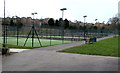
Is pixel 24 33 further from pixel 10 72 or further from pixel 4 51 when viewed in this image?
pixel 10 72

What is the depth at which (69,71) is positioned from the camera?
707cm

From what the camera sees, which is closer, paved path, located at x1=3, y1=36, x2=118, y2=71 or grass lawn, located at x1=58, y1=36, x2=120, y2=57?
paved path, located at x1=3, y1=36, x2=118, y2=71

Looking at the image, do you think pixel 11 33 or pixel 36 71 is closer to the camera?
pixel 36 71

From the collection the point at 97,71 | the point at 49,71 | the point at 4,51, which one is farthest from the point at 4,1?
the point at 97,71

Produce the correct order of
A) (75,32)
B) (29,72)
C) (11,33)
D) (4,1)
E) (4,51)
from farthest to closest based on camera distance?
1. (75,32)
2. (11,33)
3. (4,1)
4. (4,51)
5. (29,72)

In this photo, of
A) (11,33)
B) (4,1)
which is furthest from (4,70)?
(11,33)

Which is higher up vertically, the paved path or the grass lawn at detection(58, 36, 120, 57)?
the grass lawn at detection(58, 36, 120, 57)

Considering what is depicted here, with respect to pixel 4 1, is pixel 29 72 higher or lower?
lower

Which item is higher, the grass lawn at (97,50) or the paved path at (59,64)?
the grass lawn at (97,50)

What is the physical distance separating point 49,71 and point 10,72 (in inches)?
64.5

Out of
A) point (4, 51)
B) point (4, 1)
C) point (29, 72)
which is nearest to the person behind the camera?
point (29, 72)

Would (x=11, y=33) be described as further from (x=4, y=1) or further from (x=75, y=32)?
(x=4, y=1)

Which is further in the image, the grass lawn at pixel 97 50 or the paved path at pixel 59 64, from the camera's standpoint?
the grass lawn at pixel 97 50

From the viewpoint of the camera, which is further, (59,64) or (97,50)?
(97,50)
